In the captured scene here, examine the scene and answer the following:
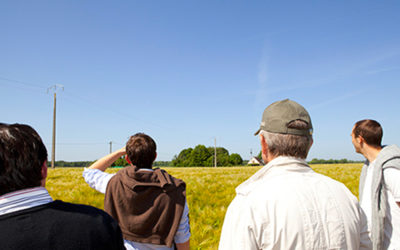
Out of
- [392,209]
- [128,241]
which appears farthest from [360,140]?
[128,241]

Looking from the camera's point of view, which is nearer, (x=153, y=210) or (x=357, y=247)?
(x=357, y=247)

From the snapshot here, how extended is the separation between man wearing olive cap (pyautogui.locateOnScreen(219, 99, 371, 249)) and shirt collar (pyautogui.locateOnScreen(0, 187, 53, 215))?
1020 mm

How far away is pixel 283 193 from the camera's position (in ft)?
5.08

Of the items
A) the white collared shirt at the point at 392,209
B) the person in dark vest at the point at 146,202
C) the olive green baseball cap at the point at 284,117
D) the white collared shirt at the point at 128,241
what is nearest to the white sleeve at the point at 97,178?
the white collared shirt at the point at 128,241

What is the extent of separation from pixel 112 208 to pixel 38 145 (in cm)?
167

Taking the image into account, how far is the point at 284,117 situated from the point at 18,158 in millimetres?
1550

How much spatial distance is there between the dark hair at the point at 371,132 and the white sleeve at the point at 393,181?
0.46 m

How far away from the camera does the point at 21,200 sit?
130 centimetres

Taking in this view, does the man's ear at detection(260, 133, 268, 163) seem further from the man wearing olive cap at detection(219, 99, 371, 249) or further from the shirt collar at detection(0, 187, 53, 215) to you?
the shirt collar at detection(0, 187, 53, 215)

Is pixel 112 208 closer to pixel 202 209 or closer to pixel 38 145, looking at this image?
pixel 38 145

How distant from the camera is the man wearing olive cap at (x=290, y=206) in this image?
151 cm

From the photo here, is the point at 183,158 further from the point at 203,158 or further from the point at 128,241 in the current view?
the point at 128,241

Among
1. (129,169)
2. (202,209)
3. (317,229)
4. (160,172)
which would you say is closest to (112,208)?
(129,169)

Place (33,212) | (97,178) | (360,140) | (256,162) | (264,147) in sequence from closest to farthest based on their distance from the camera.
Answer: (33,212) < (264,147) < (97,178) < (360,140) < (256,162)
